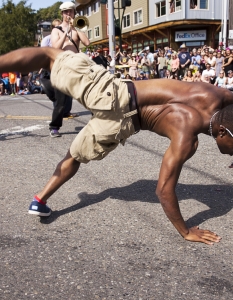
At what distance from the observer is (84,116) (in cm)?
811

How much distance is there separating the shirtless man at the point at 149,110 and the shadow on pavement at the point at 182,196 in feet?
1.73

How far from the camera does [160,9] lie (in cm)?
3294

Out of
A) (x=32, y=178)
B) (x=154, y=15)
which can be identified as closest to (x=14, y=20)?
(x=154, y=15)

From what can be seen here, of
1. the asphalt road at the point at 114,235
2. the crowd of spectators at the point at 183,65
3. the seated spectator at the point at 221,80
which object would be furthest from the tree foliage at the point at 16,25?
the asphalt road at the point at 114,235

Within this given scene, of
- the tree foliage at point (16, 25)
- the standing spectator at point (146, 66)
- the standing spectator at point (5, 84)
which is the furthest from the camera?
the tree foliage at point (16, 25)

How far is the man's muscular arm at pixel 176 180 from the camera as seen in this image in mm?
2541

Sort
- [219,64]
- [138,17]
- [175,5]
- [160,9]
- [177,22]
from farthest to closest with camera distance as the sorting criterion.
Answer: [138,17]
[160,9]
[175,5]
[177,22]
[219,64]

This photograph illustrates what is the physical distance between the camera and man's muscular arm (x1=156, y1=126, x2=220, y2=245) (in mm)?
2541

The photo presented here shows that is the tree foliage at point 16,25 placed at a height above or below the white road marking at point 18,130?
above

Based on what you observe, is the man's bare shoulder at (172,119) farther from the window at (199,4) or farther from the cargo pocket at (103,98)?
the window at (199,4)

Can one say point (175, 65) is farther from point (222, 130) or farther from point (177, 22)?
point (177, 22)

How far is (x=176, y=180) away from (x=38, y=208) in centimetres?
110

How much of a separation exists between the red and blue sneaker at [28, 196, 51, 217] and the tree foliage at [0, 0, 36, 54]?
39.4 meters

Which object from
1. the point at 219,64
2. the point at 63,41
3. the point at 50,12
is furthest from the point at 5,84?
the point at 50,12
